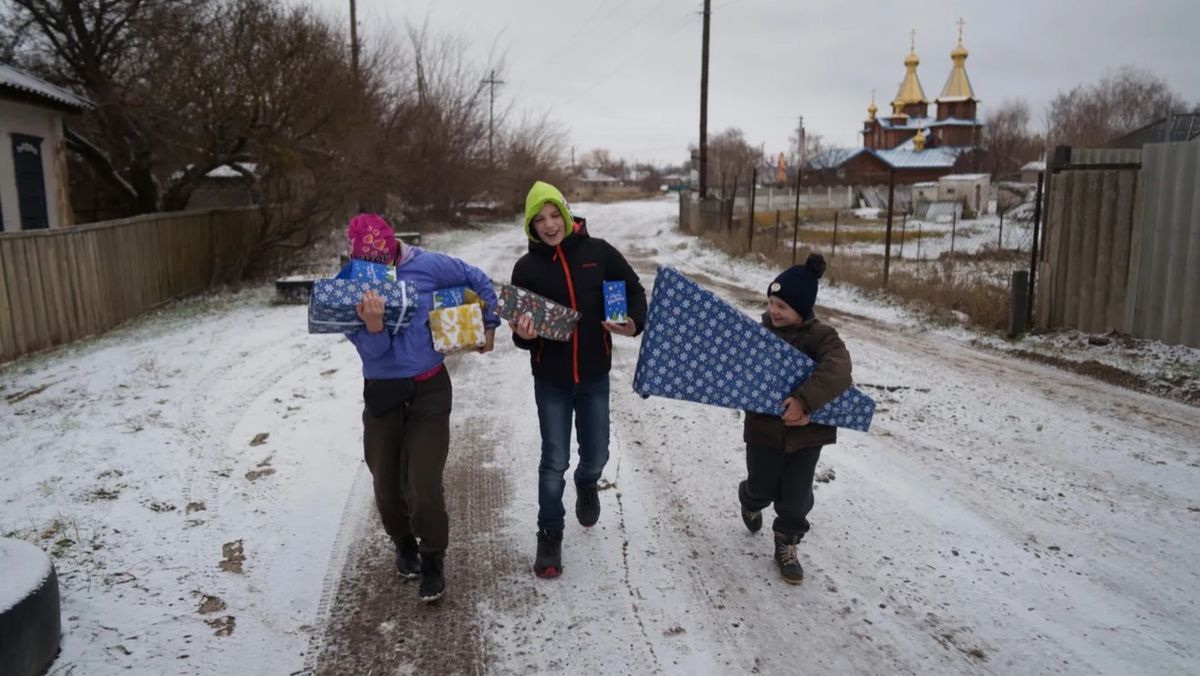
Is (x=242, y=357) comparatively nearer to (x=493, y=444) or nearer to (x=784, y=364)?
(x=493, y=444)

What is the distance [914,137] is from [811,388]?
79.5 meters

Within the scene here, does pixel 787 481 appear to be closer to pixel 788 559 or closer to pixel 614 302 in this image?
pixel 788 559

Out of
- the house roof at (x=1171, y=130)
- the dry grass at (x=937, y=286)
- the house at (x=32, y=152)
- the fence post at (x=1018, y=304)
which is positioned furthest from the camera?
the house roof at (x=1171, y=130)

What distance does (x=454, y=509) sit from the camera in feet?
15.4

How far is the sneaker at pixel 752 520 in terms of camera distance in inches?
167

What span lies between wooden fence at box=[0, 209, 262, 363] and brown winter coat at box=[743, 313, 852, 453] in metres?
8.68

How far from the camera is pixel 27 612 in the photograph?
295 centimetres

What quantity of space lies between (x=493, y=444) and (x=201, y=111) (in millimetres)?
12308

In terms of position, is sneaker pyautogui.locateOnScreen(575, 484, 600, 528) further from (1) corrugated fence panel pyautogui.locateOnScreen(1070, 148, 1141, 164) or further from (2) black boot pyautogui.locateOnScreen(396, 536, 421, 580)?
(1) corrugated fence panel pyautogui.locateOnScreen(1070, 148, 1141, 164)

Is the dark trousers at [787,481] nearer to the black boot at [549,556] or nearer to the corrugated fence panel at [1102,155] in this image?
the black boot at [549,556]

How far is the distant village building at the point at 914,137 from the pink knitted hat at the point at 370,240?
65044mm

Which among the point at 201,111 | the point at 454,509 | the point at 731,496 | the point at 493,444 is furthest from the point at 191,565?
the point at 201,111

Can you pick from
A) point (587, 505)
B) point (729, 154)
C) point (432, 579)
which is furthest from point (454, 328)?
point (729, 154)

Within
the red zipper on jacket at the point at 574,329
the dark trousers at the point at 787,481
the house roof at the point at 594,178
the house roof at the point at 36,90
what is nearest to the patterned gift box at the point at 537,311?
the red zipper on jacket at the point at 574,329
